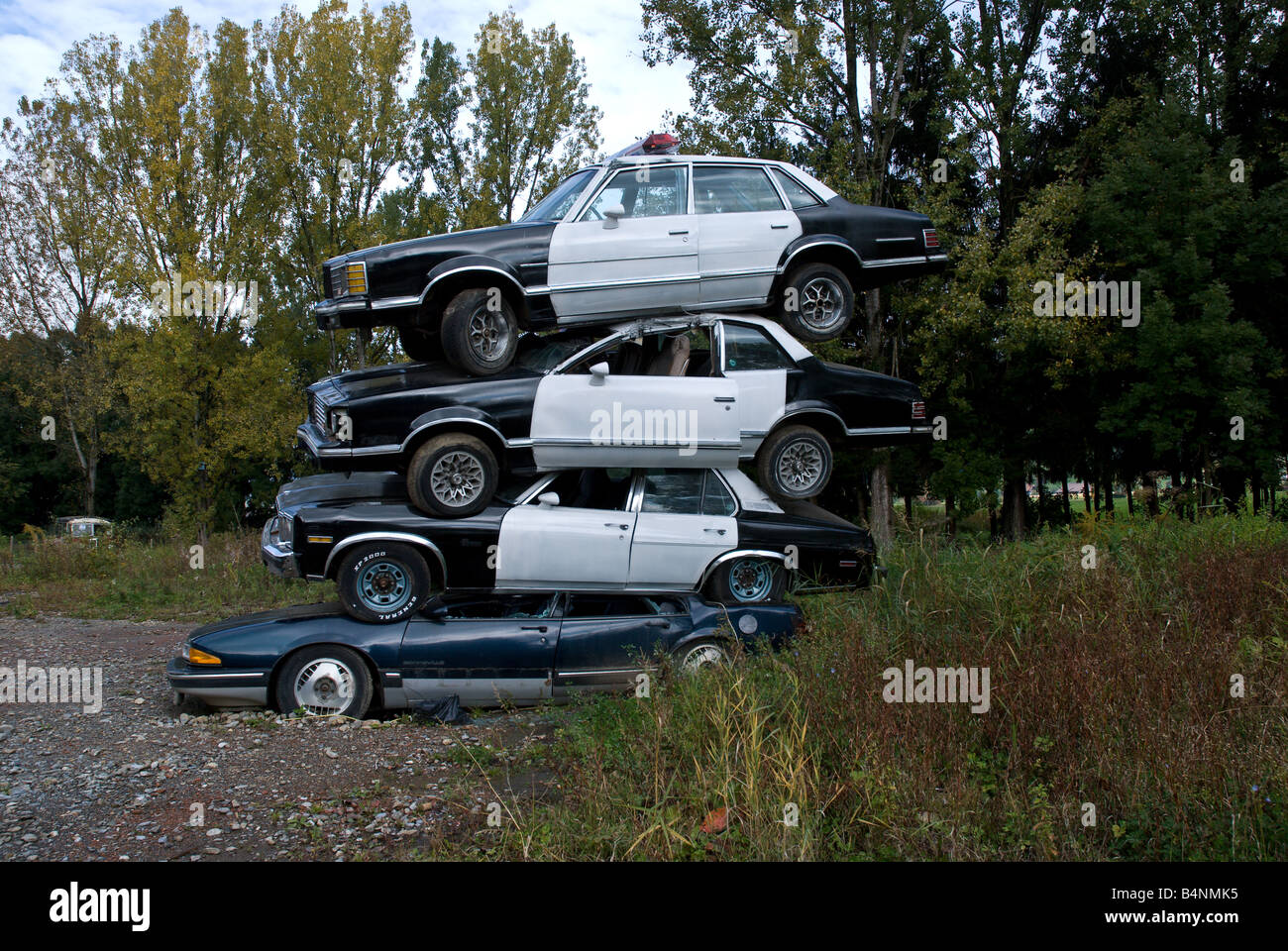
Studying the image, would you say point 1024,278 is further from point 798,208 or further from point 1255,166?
point 798,208

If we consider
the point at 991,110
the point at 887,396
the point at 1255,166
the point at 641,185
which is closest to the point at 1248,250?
Answer: the point at 1255,166

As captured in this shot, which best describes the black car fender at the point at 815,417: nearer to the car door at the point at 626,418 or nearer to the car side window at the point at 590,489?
the car door at the point at 626,418

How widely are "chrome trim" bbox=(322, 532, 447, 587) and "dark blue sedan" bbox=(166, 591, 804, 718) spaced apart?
329mm

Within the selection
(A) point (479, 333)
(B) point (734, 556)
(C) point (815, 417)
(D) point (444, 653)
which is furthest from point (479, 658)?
(C) point (815, 417)

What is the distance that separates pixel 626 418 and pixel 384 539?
2.10 meters

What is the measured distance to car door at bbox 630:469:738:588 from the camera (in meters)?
7.57

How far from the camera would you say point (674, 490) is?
7809 millimetres

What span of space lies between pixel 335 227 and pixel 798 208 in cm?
1302

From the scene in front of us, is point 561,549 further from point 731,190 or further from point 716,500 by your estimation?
point 731,190

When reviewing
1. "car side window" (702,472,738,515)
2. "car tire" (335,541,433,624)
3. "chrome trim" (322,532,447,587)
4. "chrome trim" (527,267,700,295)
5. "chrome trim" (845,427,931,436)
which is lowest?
"car tire" (335,541,433,624)

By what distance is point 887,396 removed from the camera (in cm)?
802

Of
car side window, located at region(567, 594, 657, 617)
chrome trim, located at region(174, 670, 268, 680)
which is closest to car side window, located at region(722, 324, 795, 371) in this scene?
car side window, located at region(567, 594, 657, 617)

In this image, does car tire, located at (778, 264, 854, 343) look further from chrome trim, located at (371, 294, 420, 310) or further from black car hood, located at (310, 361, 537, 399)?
chrome trim, located at (371, 294, 420, 310)

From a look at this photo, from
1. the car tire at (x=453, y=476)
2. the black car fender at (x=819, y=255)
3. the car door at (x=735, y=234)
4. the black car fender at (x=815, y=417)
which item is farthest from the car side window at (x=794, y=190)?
the car tire at (x=453, y=476)
